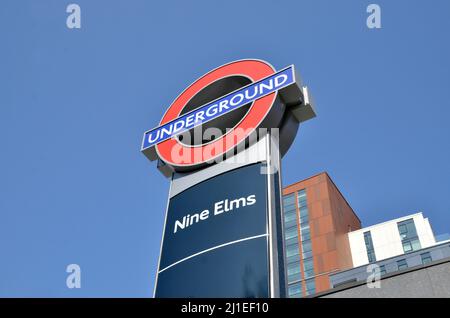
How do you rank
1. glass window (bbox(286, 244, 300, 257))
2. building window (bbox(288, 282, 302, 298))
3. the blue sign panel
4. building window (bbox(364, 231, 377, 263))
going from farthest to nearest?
glass window (bbox(286, 244, 300, 257)) → building window (bbox(364, 231, 377, 263)) → building window (bbox(288, 282, 302, 298)) → the blue sign panel

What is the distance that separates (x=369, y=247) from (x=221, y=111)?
191 ft

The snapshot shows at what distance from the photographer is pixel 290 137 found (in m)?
10.0

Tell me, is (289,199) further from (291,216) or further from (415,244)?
(415,244)

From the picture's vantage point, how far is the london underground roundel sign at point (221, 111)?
9586 mm

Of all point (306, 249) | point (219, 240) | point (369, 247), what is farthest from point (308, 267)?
point (219, 240)

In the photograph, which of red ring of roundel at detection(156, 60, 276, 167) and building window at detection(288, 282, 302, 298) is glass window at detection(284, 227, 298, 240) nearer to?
building window at detection(288, 282, 302, 298)

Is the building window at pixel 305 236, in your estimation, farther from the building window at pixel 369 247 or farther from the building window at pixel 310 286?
the building window at pixel 369 247

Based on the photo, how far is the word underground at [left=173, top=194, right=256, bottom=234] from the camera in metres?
8.29

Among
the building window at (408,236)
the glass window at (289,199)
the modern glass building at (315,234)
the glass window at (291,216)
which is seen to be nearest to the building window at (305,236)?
the modern glass building at (315,234)

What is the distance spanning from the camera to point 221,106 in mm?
10453

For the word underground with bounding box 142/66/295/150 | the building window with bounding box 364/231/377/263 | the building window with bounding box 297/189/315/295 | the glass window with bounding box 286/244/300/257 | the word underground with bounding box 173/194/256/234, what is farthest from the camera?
the glass window with bounding box 286/244/300/257

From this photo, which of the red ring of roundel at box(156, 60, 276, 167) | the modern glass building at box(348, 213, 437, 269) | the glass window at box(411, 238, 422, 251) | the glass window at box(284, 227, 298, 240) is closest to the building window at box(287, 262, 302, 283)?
the glass window at box(284, 227, 298, 240)

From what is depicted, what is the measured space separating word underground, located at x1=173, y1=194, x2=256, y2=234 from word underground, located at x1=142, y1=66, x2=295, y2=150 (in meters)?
2.32
